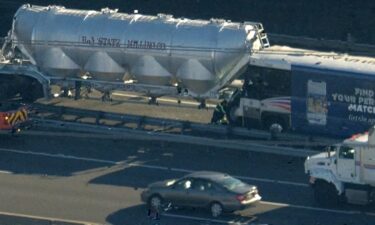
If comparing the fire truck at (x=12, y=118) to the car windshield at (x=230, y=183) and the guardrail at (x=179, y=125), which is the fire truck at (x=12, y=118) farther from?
the car windshield at (x=230, y=183)

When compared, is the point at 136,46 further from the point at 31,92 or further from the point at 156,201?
the point at 156,201

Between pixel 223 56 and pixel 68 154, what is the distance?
5136 mm

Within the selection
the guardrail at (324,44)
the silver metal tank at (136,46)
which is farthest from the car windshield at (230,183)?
the guardrail at (324,44)

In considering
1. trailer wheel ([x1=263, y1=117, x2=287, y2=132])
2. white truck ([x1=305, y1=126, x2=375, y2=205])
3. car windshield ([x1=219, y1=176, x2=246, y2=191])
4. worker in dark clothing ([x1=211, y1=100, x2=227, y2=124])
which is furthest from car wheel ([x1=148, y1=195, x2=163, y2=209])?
worker in dark clothing ([x1=211, y1=100, x2=227, y2=124])

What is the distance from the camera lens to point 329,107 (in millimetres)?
33562

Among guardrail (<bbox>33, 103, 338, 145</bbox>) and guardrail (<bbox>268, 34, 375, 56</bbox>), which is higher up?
guardrail (<bbox>268, 34, 375, 56</bbox>)

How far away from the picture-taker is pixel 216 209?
27.6m

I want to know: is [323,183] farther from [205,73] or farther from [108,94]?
[108,94]

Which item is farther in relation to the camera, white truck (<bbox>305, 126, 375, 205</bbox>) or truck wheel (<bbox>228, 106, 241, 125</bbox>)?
truck wheel (<bbox>228, 106, 241, 125</bbox>)

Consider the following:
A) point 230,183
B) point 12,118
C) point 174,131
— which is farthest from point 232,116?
point 230,183

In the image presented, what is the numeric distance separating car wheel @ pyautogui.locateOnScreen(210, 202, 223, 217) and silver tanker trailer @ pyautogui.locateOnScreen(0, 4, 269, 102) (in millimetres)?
8517

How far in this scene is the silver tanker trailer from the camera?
3569cm

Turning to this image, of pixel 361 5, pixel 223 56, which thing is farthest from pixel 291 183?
pixel 361 5

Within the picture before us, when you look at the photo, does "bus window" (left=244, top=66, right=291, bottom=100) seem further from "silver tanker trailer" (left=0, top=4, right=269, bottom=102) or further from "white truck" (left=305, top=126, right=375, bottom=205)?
"white truck" (left=305, top=126, right=375, bottom=205)
